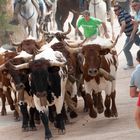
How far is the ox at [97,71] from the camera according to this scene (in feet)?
38.2

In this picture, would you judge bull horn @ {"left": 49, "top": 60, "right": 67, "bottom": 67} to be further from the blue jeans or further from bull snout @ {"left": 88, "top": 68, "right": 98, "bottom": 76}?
the blue jeans

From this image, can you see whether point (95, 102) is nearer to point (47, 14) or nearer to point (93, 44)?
point (93, 44)

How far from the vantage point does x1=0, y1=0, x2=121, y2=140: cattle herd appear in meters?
11.2

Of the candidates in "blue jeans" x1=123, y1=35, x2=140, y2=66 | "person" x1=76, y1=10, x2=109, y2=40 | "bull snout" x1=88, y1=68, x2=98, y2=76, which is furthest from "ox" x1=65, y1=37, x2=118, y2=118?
"blue jeans" x1=123, y1=35, x2=140, y2=66

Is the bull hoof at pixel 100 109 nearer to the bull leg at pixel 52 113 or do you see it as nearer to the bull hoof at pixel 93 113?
the bull hoof at pixel 93 113

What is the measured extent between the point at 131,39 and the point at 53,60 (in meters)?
6.14

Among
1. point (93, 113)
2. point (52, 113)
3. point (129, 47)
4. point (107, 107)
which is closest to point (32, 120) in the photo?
point (52, 113)

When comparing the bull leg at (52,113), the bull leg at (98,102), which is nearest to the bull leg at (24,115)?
the bull leg at (52,113)

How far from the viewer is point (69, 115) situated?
1288cm

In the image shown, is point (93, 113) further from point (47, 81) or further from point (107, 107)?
point (47, 81)

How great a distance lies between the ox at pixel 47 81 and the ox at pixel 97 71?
49 cm

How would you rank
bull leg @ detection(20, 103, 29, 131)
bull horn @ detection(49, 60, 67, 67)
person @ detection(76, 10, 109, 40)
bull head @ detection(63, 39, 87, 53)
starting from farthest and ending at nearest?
person @ detection(76, 10, 109, 40), bull head @ detection(63, 39, 87, 53), bull leg @ detection(20, 103, 29, 131), bull horn @ detection(49, 60, 67, 67)

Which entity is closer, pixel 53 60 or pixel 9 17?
pixel 53 60

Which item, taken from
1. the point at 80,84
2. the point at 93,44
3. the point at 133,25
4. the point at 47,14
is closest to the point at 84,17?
the point at 133,25
